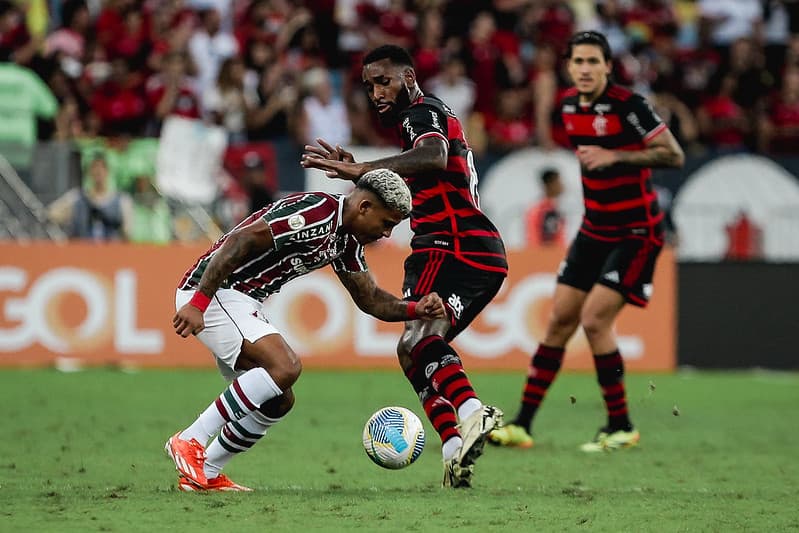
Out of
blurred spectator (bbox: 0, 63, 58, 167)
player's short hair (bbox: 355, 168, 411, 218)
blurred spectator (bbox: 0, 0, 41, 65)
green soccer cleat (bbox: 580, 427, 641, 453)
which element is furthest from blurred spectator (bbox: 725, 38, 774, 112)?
player's short hair (bbox: 355, 168, 411, 218)

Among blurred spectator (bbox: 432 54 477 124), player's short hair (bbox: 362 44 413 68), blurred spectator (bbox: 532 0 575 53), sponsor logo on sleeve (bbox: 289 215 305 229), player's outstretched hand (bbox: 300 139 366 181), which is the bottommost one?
sponsor logo on sleeve (bbox: 289 215 305 229)

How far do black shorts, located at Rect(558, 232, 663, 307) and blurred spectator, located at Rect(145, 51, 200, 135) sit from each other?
27.7ft

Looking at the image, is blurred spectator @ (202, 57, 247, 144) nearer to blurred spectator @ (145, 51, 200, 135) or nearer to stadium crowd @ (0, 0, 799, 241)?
stadium crowd @ (0, 0, 799, 241)

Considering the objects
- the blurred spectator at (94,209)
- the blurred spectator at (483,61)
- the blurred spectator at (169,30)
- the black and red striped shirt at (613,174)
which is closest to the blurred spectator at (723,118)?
the blurred spectator at (483,61)

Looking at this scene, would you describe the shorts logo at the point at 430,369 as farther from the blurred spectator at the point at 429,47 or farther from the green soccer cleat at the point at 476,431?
the blurred spectator at the point at 429,47

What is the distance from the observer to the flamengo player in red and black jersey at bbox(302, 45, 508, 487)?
7.00 m

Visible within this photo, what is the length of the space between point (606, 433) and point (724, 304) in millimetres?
7583

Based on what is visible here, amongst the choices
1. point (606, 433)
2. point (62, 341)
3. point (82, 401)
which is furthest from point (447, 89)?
point (606, 433)

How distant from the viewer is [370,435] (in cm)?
710

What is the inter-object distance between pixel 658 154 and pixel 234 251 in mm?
3657

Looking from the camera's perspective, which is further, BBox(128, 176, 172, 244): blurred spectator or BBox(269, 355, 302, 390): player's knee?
BBox(128, 176, 172, 244): blurred spectator

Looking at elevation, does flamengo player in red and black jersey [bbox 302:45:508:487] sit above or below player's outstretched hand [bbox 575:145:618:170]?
below

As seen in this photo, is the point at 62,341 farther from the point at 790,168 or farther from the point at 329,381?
the point at 790,168

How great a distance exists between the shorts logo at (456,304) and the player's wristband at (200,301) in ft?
5.24
